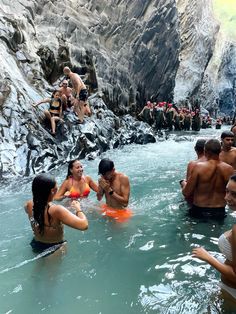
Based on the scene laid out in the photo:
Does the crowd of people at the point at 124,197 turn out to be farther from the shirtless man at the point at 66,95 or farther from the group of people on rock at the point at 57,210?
the shirtless man at the point at 66,95

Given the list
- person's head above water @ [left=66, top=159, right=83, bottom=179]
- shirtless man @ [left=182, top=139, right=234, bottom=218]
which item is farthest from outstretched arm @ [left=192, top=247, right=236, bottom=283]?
person's head above water @ [left=66, top=159, right=83, bottom=179]

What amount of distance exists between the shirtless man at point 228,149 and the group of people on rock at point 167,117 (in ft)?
58.0

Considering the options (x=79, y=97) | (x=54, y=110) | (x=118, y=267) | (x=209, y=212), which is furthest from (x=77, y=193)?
(x=79, y=97)

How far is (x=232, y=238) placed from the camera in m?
2.66

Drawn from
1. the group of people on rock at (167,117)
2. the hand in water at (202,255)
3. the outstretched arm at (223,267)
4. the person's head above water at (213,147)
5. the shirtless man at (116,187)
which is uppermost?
the person's head above water at (213,147)

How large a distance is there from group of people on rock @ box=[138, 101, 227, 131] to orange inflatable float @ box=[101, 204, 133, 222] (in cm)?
1798

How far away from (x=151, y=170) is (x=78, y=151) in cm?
249

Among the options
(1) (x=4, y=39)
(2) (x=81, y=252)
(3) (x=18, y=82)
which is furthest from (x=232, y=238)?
(1) (x=4, y=39)

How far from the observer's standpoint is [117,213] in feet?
19.4

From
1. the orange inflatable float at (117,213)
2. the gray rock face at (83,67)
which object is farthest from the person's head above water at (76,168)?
the gray rock face at (83,67)

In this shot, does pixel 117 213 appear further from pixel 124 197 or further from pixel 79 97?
pixel 79 97

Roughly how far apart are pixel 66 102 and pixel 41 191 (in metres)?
9.27

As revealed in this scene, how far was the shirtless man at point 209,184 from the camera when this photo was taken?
202 inches

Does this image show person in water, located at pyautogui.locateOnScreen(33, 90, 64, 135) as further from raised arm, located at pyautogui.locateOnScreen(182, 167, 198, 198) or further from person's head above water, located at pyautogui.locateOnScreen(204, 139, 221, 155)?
person's head above water, located at pyautogui.locateOnScreen(204, 139, 221, 155)
